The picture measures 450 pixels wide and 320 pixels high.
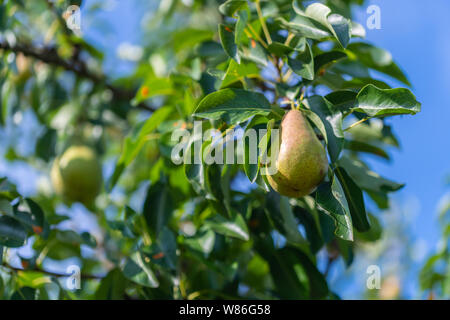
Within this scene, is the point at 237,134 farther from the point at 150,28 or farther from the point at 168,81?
the point at 150,28

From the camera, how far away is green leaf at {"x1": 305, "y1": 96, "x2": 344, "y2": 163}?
121cm

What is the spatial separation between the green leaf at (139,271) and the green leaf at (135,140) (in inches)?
15.6

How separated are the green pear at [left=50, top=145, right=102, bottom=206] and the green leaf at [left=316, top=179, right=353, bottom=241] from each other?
140 centimetres

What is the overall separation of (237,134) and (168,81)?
0.60 metres

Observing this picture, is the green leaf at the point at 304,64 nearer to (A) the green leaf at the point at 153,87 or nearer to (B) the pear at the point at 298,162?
(B) the pear at the point at 298,162

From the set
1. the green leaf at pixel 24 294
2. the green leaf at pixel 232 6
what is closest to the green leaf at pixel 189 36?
the green leaf at pixel 232 6

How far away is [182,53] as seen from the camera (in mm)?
2613

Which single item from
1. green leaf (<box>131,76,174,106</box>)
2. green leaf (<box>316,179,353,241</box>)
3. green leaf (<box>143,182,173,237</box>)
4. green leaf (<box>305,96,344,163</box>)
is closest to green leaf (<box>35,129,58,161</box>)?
green leaf (<box>131,76,174,106</box>)

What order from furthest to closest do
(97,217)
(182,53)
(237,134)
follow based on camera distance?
(97,217) → (182,53) → (237,134)

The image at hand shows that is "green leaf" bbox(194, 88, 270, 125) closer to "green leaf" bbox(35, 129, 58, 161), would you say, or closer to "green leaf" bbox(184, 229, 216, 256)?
"green leaf" bbox(184, 229, 216, 256)

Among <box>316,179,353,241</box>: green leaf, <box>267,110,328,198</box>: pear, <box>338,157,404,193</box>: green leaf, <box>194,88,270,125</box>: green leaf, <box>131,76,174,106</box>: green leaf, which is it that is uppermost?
<box>194,88,270,125</box>: green leaf

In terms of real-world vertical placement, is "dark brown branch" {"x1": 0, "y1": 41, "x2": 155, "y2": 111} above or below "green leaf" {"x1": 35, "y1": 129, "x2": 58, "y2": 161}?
above

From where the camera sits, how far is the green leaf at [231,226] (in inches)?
58.7
